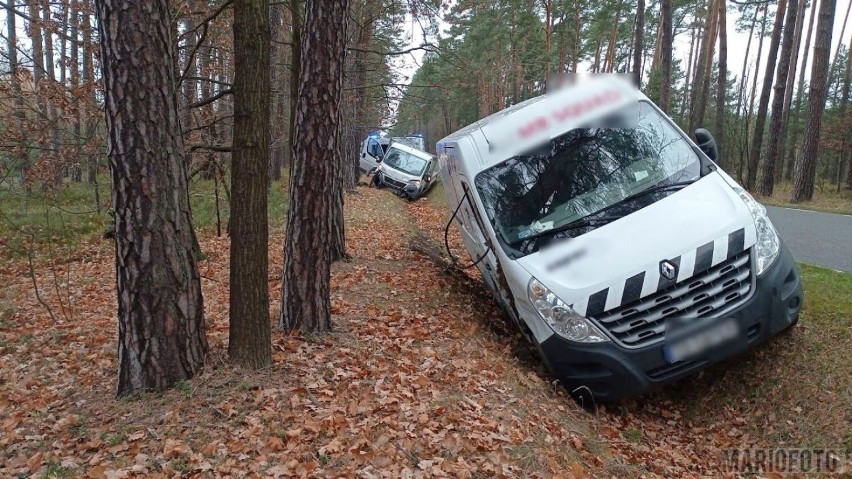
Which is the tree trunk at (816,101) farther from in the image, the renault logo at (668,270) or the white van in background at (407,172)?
the renault logo at (668,270)

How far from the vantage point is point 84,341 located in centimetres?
531

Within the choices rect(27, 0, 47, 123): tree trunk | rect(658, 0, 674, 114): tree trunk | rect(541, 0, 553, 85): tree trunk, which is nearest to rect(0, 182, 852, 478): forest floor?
rect(27, 0, 47, 123): tree trunk

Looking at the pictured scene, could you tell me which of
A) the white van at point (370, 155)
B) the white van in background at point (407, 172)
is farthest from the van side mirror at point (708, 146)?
the white van at point (370, 155)

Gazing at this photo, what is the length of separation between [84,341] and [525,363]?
4.40 metres

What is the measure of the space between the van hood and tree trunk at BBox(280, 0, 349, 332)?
189 cm

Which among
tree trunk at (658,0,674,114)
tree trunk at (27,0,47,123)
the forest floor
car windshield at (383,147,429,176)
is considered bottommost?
the forest floor

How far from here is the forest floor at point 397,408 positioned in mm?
Answer: 3254

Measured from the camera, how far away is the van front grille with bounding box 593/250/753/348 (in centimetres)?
404

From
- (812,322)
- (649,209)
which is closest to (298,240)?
(649,209)

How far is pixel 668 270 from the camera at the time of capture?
4.04 metres

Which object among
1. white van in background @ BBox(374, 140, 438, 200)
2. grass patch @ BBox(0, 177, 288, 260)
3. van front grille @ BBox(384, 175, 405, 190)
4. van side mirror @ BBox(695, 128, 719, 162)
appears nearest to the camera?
van side mirror @ BBox(695, 128, 719, 162)

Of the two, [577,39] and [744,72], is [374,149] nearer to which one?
[577,39]

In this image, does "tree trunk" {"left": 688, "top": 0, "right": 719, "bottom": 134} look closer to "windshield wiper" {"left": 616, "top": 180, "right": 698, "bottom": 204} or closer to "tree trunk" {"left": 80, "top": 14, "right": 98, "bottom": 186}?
"windshield wiper" {"left": 616, "top": 180, "right": 698, "bottom": 204}

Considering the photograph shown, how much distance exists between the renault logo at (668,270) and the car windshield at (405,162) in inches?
816
